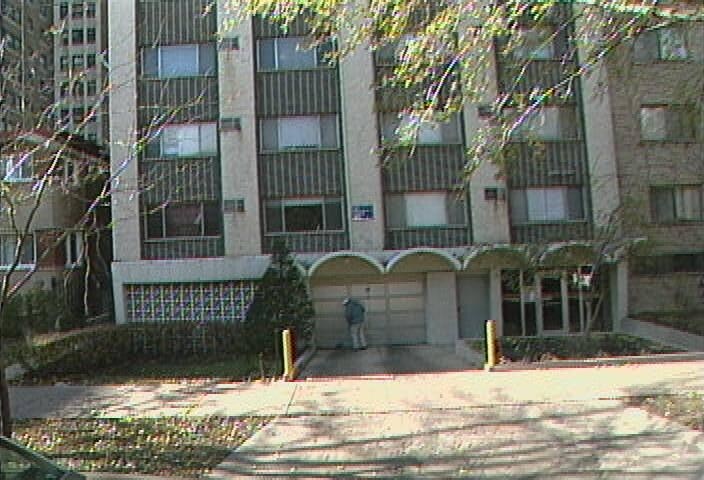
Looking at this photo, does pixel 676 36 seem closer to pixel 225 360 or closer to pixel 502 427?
pixel 502 427

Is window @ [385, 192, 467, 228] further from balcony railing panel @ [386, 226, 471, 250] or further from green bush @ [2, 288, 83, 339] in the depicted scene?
green bush @ [2, 288, 83, 339]

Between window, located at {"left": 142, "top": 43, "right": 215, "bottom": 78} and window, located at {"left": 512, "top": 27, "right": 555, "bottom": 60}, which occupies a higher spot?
window, located at {"left": 142, "top": 43, "right": 215, "bottom": 78}

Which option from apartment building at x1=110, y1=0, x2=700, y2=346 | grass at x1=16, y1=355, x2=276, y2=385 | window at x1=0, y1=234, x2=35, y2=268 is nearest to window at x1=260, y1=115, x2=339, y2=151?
apartment building at x1=110, y1=0, x2=700, y2=346

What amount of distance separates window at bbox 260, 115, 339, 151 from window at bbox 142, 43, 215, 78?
2.58 m

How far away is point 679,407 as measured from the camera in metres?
8.89

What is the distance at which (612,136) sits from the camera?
22344 millimetres

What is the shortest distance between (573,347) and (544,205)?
8181 millimetres

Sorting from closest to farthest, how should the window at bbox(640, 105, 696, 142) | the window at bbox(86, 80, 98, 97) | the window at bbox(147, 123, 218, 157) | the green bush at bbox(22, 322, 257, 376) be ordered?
the window at bbox(86, 80, 98, 97), the green bush at bbox(22, 322, 257, 376), the window at bbox(147, 123, 218, 157), the window at bbox(640, 105, 696, 142)

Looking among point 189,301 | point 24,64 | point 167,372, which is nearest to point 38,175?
point 24,64

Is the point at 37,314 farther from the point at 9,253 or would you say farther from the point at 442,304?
the point at 442,304

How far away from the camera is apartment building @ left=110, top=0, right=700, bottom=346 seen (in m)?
21.7

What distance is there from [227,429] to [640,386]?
605cm

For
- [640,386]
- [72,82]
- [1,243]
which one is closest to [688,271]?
[640,386]

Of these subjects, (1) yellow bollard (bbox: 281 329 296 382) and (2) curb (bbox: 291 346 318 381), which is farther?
(2) curb (bbox: 291 346 318 381)
